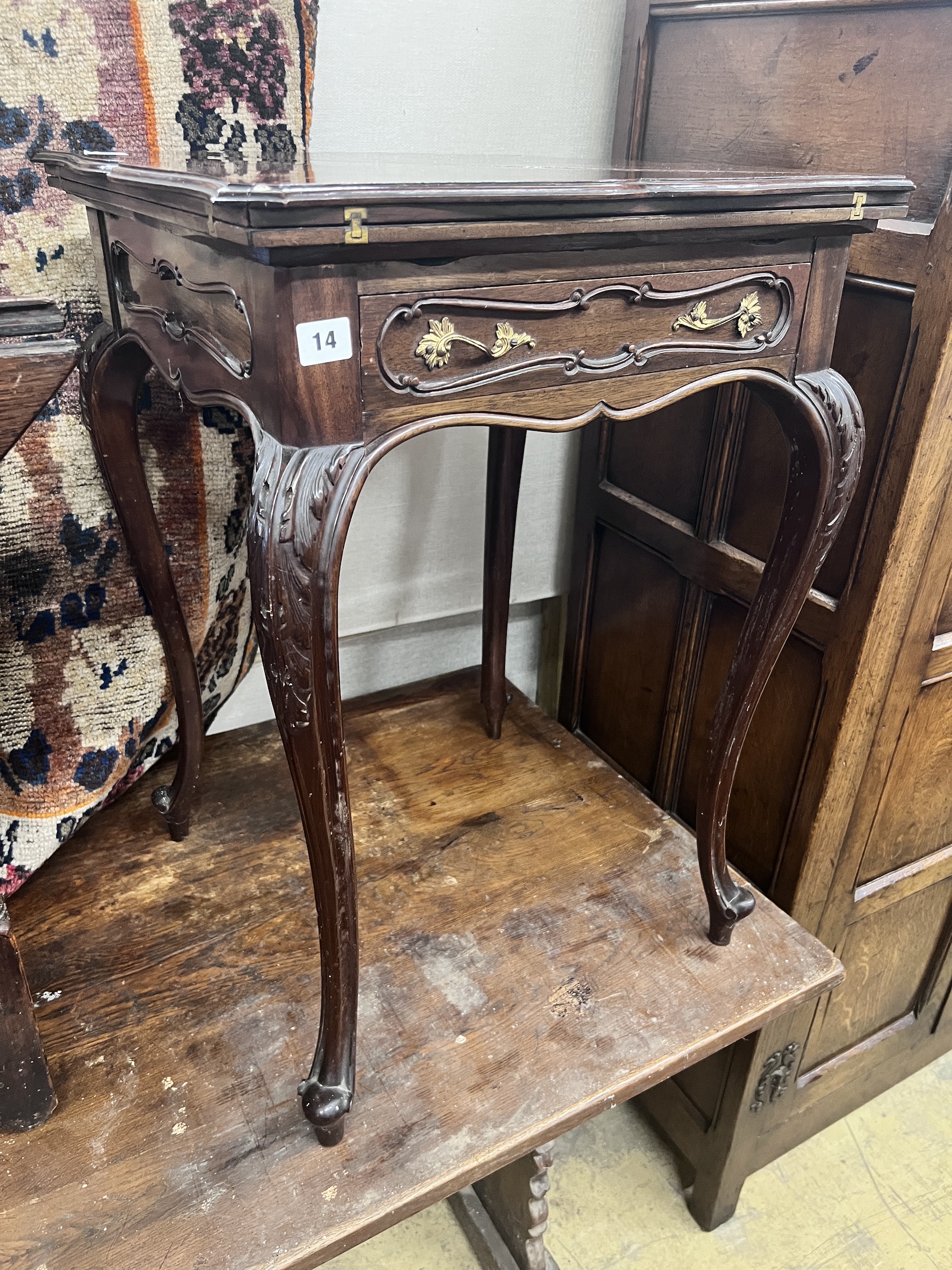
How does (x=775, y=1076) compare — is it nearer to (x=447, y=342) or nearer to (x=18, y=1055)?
(x=18, y=1055)

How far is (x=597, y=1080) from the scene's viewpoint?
0.76m

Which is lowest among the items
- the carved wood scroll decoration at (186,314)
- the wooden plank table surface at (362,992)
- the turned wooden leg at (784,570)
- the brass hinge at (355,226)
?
the wooden plank table surface at (362,992)

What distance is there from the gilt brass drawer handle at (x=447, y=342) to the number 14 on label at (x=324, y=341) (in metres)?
0.05

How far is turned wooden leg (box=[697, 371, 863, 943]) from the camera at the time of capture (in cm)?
71

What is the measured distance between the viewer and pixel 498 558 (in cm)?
113

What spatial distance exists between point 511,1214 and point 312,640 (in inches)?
32.8

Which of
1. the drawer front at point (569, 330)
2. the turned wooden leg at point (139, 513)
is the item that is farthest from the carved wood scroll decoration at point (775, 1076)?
the drawer front at point (569, 330)

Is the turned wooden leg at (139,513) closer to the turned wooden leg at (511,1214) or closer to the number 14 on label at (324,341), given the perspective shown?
the number 14 on label at (324,341)

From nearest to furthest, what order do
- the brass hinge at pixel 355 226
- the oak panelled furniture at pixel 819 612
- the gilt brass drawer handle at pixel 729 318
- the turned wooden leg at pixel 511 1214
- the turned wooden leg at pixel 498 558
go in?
the brass hinge at pixel 355 226 → the gilt brass drawer handle at pixel 729 318 → the oak panelled furniture at pixel 819 612 → the turned wooden leg at pixel 511 1214 → the turned wooden leg at pixel 498 558

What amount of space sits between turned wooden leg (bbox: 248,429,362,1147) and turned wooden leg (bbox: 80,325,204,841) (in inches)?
13.3

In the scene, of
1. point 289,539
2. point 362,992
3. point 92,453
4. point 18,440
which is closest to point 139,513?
point 92,453

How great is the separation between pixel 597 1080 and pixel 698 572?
56cm

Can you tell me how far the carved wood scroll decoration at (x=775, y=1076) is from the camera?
112 cm

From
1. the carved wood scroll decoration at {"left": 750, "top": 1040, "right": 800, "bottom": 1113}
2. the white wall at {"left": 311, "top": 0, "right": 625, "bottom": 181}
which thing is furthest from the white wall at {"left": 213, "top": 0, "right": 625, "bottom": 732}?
the carved wood scroll decoration at {"left": 750, "top": 1040, "right": 800, "bottom": 1113}
